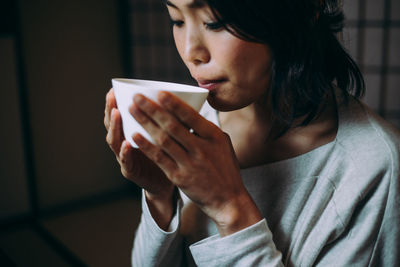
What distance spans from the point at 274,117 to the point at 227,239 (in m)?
0.32

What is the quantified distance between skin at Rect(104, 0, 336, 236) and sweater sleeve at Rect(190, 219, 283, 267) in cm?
2

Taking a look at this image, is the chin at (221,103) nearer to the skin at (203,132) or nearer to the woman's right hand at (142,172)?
the skin at (203,132)

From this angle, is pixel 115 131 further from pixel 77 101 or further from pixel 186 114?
pixel 77 101

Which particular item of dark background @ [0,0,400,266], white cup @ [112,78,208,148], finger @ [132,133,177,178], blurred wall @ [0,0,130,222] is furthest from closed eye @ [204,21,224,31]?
blurred wall @ [0,0,130,222]

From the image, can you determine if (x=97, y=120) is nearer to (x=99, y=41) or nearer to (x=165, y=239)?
(x=99, y=41)

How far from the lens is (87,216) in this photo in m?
2.44

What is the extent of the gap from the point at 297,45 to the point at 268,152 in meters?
0.24

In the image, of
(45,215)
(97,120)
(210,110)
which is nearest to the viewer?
(210,110)

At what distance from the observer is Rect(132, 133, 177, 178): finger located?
504 millimetres

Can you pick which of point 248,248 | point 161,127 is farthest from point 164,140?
point 248,248

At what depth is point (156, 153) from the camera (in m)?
0.51

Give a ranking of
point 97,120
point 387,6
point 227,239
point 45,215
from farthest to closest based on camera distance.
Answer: point 97,120 < point 45,215 < point 387,6 < point 227,239

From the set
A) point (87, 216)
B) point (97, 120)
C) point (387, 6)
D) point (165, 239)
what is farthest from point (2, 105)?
point (387, 6)

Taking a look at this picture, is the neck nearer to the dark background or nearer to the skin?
the skin
